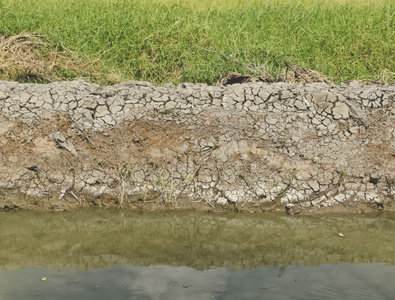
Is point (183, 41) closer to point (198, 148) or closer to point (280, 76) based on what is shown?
point (280, 76)

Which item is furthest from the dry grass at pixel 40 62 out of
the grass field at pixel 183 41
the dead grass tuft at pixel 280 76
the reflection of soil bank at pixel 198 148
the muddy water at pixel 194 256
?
the muddy water at pixel 194 256

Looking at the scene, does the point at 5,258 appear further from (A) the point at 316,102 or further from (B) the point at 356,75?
(B) the point at 356,75

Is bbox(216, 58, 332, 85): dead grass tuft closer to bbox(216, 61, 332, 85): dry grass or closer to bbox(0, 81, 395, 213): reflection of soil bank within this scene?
bbox(216, 61, 332, 85): dry grass

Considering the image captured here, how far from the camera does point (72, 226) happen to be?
3.53 m

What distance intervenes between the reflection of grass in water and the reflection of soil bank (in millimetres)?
171

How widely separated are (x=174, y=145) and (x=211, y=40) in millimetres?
1999

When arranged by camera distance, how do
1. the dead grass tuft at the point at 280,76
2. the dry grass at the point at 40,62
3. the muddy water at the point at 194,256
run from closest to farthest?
1. the muddy water at the point at 194,256
2. the dead grass tuft at the point at 280,76
3. the dry grass at the point at 40,62

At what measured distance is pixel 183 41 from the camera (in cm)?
566

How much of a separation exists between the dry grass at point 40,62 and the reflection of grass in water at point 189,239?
1.84m

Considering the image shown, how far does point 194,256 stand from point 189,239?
0.26m

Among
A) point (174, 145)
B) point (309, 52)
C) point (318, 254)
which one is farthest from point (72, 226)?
point (309, 52)

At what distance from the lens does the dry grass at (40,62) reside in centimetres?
509

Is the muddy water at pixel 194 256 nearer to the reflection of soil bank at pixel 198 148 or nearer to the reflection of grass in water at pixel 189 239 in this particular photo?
the reflection of grass in water at pixel 189 239

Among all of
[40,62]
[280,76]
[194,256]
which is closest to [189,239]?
[194,256]
